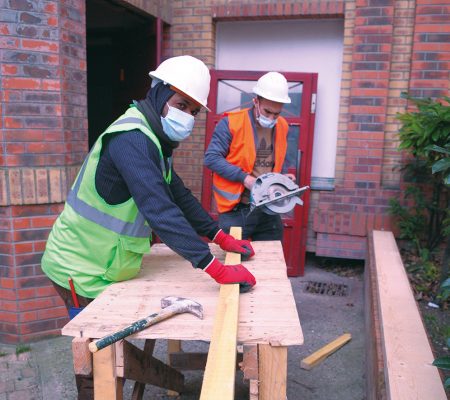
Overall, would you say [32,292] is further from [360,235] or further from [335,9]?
[335,9]

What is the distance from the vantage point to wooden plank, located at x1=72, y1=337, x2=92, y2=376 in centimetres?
173

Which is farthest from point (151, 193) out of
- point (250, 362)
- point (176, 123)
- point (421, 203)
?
point (421, 203)

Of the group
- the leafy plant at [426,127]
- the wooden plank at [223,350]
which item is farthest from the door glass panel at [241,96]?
the wooden plank at [223,350]

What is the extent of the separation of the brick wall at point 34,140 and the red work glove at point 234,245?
167 centimetres

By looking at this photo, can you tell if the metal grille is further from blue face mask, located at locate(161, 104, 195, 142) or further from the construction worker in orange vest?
blue face mask, located at locate(161, 104, 195, 142)

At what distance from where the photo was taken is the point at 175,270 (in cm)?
254

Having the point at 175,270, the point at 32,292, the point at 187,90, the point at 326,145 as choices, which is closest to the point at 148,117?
the point at 187,90

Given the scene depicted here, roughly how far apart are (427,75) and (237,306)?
13.5 feet

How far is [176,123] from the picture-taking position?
2.30m

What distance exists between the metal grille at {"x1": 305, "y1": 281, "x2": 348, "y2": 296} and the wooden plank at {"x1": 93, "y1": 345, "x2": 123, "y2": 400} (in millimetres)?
3580

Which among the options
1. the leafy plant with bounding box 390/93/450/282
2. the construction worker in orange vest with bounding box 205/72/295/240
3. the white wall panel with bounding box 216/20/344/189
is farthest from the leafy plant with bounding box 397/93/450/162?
the construction worker in orange vest with bounding box 205/72/295/240

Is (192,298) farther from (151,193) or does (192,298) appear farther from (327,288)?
(327,288)

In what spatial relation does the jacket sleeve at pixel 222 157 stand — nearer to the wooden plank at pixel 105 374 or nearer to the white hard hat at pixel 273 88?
the white hard hat at pixel 273 88

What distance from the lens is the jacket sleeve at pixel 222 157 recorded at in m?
3.60
